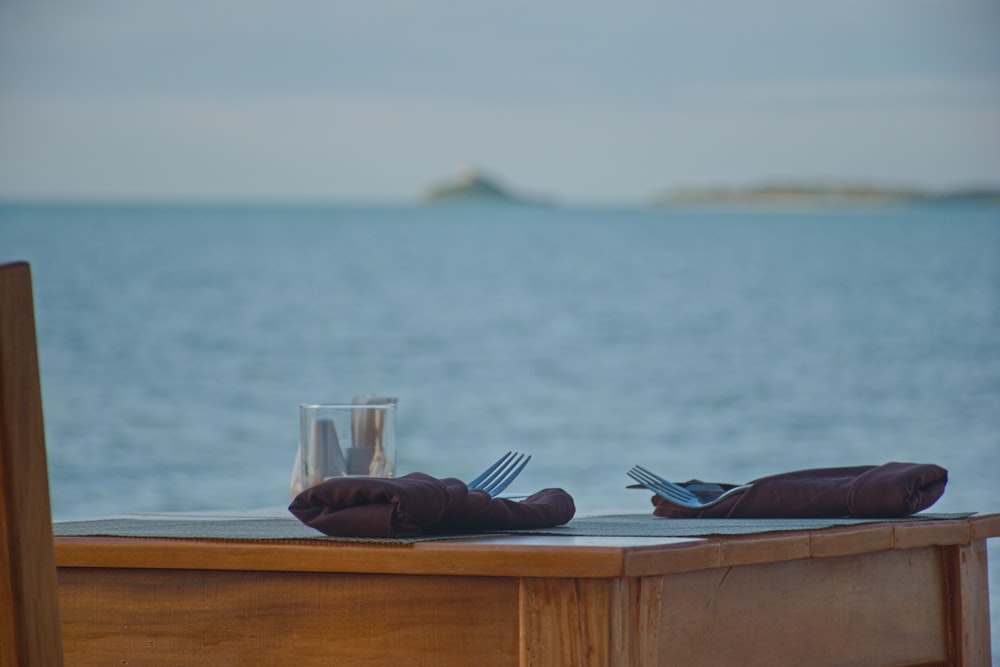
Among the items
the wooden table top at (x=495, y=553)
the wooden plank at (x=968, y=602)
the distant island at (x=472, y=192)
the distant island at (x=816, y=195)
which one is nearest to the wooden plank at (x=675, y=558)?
the wooden table top at (x=495, y=553)

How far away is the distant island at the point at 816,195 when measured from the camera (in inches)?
809

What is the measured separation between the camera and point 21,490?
0.83 m

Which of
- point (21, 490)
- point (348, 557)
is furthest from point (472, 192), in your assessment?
point (21, 490)

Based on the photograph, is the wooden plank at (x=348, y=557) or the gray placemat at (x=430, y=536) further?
the gray placemat at (x=430, y=536)

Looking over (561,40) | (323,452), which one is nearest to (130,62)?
(561,40)

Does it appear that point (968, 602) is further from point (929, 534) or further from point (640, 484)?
point (640, 484)

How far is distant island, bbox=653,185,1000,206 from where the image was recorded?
20547 mm

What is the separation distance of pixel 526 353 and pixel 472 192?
30.6ft

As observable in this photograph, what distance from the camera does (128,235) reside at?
23.8 metres

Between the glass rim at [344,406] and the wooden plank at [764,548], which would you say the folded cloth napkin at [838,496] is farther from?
the glass rim at [344,406]

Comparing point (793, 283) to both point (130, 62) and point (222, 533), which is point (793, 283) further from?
point (222, 533)

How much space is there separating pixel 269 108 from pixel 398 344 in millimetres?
8080

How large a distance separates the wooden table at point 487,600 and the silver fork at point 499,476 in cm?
22

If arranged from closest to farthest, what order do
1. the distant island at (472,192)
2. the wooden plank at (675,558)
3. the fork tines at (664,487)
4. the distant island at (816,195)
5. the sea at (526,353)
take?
Result: the wooden plank at (675,558)
the fork tines at (664,487)
the sea at (526,353)
the distant island at (816,195)
the distant island at (472,192)
